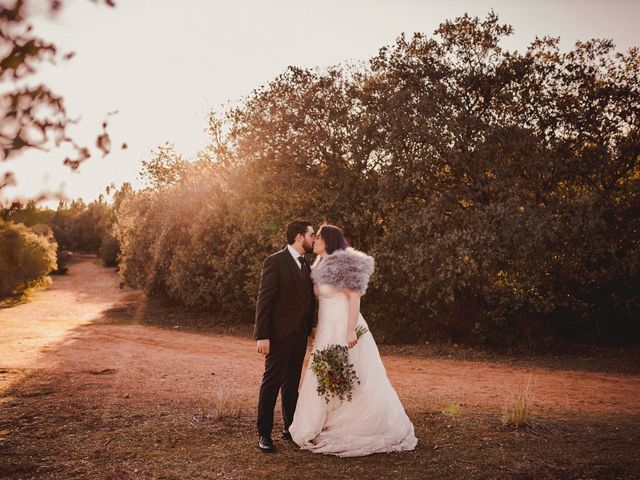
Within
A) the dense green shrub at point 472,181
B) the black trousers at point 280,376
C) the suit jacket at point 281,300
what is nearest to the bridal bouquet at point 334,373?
the black trousers at point 280,376

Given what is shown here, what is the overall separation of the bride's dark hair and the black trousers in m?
0.95

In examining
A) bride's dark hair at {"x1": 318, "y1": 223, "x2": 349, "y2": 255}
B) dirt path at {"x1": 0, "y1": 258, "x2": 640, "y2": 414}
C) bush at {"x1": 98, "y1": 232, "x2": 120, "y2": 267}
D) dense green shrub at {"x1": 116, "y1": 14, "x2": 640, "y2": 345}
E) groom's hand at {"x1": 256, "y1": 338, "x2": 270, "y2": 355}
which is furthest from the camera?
bush at {"x1": 98, "y1": 232, "x2": 120, "y2": 267}

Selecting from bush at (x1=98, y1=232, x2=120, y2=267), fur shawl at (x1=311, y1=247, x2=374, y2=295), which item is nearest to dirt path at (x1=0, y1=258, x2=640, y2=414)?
fur shawl at (x1=311, y1=247, x2=374, y2=295)

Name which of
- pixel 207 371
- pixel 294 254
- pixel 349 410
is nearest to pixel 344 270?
pixel 294 254

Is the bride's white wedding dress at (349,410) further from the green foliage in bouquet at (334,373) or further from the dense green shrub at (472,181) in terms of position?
the dense green shrub at (472,181)

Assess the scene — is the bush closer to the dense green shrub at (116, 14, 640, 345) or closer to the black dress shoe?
the dense green shrub at (116, 14, 640, 345)

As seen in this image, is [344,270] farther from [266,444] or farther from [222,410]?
[222,410]

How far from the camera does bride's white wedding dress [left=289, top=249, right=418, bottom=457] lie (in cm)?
543

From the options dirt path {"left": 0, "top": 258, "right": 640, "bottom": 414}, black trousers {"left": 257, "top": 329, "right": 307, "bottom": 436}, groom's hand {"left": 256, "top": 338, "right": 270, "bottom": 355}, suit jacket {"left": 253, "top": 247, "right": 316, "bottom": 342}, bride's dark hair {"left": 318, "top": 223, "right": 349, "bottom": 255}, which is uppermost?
bride's dark hair {"left": 318, "top": 223, "right": 349, "bottom": 255}

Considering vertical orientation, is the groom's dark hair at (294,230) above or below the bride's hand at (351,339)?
above

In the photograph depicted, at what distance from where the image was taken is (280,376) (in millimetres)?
5656

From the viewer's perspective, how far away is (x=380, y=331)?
15.9 metres

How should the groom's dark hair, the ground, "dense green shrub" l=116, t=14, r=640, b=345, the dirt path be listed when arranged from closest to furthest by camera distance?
the ground < the groom's dark hair < the dirt path < "dense green shrub" l=116, t=14, r=640, b=345

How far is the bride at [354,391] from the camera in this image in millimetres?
5473
